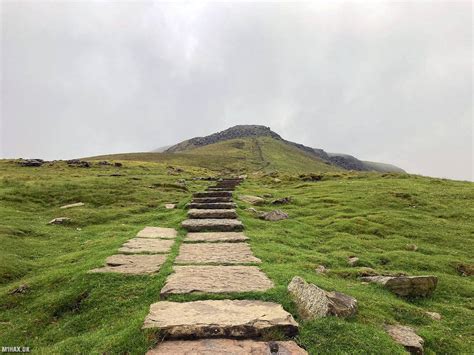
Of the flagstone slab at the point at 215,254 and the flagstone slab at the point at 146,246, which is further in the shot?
the flagstone slab at the point at 146,246

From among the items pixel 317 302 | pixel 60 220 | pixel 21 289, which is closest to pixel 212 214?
pixel 60 220

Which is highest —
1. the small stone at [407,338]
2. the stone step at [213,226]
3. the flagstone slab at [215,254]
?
the stone step at [213,226]

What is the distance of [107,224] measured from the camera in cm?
2031

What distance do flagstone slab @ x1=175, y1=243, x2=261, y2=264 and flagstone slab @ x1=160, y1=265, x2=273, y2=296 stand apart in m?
0.76

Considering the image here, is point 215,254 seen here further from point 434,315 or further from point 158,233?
point 434,315

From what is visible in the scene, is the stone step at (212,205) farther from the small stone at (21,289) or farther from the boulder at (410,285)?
the small stone at (21,289)

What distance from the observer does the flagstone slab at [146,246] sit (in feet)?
44.0

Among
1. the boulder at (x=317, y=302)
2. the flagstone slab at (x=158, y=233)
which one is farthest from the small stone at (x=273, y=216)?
the boulder at (x=317, y=302)

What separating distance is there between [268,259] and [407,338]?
5.53 m

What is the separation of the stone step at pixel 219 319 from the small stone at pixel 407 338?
2.68 metres

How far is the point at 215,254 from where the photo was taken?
13.1m

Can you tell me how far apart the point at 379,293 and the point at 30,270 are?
12.0 metres

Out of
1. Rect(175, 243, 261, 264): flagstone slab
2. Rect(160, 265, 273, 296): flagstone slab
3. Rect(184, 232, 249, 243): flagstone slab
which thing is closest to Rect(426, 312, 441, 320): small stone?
Rect(160, 265, 273, 296): flagstone slab

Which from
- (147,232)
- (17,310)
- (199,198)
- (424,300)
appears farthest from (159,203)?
(424,300)
